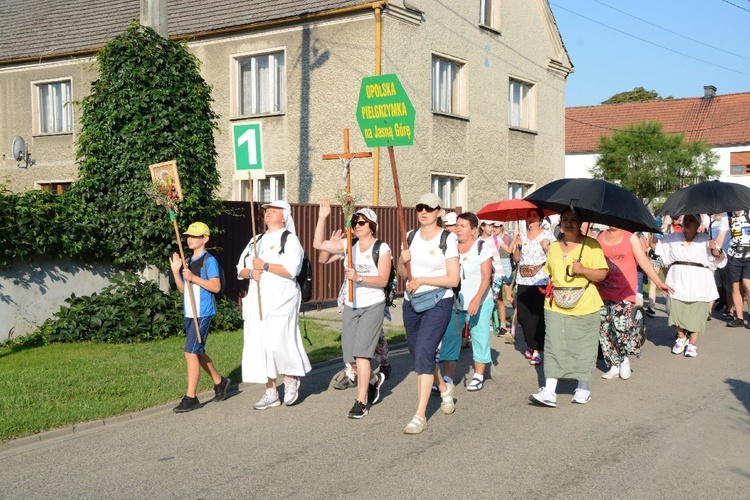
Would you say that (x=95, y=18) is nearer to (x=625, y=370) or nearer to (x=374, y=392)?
(x=374, y=392)

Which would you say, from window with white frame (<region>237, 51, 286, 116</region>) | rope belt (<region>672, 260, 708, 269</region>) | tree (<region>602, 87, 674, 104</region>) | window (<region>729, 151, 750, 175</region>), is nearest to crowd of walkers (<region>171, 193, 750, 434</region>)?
rope belt (<region>672, 260, 708, 269</region>)

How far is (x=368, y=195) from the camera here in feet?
58.4

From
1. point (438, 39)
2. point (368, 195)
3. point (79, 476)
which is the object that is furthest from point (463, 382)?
point (438, 39)

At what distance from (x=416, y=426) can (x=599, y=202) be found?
8.25 ft

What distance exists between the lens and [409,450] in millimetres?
6137

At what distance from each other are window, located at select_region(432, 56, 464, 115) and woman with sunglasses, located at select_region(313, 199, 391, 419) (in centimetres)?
1235

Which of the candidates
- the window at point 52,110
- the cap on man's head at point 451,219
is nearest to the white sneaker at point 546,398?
the cap on man's head at point 451,219

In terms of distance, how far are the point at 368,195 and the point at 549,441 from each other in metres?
11.8

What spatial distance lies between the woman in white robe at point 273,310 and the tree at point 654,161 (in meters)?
29.9

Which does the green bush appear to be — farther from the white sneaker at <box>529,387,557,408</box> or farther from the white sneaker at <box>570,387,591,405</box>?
the white sneaker at <box>570,387,591,405</box>

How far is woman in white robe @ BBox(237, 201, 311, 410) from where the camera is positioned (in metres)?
7.38

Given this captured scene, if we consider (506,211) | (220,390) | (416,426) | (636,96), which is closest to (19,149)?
(506,211)

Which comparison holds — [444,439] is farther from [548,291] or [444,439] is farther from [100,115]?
[100,115]

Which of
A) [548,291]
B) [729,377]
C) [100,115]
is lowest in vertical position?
[729,377]
